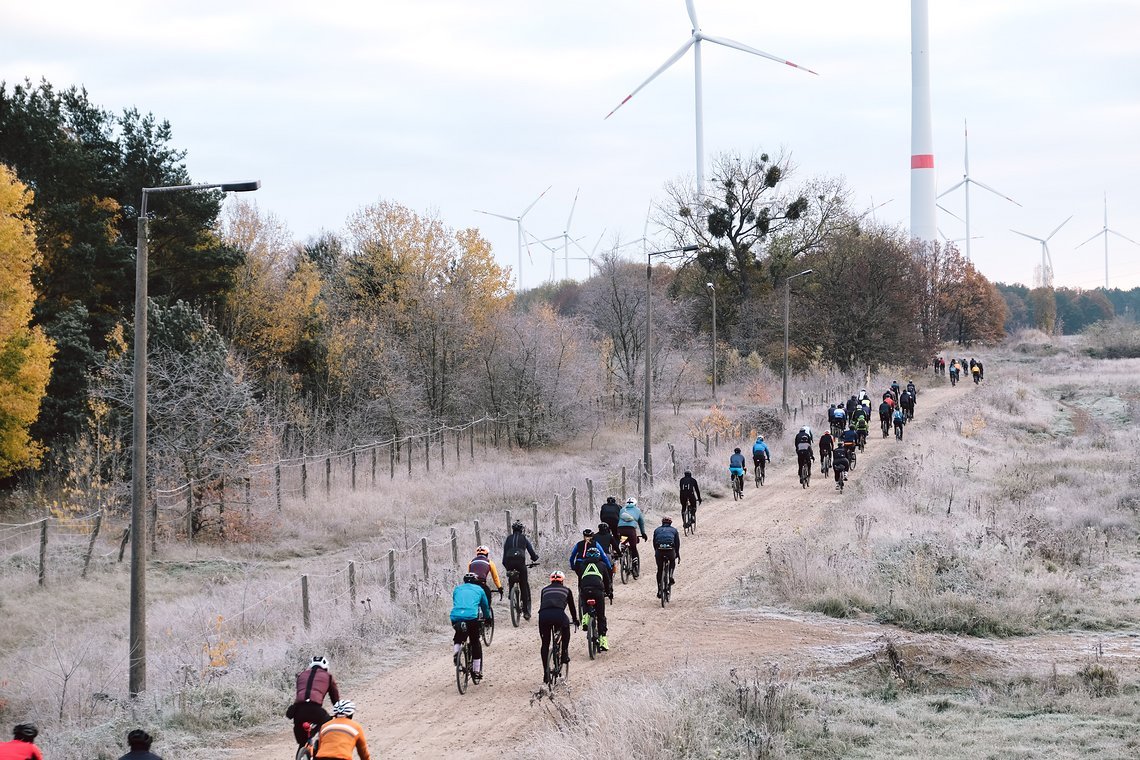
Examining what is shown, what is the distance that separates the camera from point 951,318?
102 m

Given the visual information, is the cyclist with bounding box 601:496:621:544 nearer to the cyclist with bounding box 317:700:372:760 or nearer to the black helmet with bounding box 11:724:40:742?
the cyclist with bounding box 317:700:372:760

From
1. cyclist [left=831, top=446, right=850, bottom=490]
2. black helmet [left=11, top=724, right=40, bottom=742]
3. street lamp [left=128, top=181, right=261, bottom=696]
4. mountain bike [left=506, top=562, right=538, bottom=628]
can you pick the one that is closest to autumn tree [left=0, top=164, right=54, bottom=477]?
mountain bike [left=506, top=562, right=538, bottom=628]

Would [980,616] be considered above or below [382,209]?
below

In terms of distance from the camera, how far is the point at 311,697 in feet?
34.8

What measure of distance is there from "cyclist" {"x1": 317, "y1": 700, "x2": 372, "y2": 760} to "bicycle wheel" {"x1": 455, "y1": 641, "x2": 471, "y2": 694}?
5212 millimetres

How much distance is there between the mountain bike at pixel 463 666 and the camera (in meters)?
14.4

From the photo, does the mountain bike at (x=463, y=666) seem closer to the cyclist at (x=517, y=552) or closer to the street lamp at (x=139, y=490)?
the cyclist at (x=517, y=552)

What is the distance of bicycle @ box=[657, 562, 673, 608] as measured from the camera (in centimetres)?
1953

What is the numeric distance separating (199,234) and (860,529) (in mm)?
29568

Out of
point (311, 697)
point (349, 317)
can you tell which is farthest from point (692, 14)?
point (311, 697)

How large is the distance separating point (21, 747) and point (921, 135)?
347 feet

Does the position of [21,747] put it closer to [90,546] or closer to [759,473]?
[90,546]

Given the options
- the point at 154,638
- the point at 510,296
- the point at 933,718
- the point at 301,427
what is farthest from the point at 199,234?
the point at 933,718

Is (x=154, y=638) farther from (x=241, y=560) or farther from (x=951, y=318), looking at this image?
(x=951, y=318)
